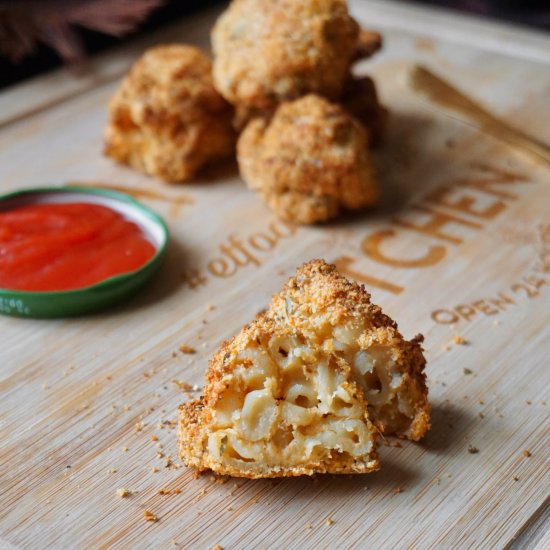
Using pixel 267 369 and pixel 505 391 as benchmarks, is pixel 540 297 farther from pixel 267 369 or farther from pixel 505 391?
pixel 267 369

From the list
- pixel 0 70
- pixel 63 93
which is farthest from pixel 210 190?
pixel 0 70

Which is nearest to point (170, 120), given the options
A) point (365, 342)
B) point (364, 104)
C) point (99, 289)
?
point (364, 104)

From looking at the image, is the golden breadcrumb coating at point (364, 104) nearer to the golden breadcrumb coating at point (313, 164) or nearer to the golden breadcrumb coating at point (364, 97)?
the golden breadcrumb coating at point (364, 97)

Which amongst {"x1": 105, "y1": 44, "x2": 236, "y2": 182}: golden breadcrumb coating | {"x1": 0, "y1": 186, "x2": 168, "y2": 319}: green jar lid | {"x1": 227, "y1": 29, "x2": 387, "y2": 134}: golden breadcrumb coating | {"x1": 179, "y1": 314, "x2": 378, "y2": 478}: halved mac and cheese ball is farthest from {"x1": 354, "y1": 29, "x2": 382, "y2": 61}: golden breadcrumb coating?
{"x1": 179, "y1": 314, "x2": 378, "y2": 478}: halved mac and cheese ball

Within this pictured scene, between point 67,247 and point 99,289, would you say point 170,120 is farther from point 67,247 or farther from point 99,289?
point 99,289

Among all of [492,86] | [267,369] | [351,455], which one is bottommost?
[492,86]
